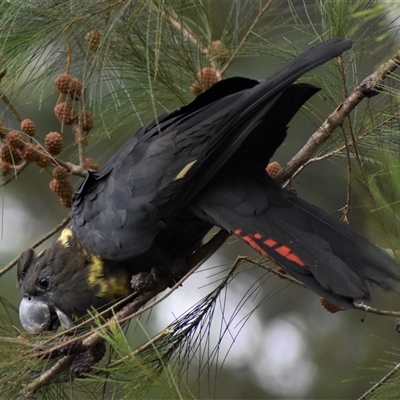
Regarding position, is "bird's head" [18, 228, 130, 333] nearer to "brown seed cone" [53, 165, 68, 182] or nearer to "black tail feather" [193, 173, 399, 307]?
"brown seed cone" [53, 165, 68, 182]

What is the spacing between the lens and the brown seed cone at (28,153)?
5.37ft

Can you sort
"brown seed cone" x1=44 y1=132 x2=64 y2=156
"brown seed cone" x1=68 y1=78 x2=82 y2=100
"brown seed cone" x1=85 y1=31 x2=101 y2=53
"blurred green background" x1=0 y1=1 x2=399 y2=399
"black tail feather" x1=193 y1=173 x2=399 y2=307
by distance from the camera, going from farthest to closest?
"blurred green background" x1=0 y1=1 x2=399 y2=399
"brown seed cone" x1=44 y1=132 x2=64 y2=156
"brown seed cone" x1=68 y1=78 x2=82 y2=100
"brown seed cone" x1=85 y1=31 x2=101 y2=53
"black tail feather" x1=193 y1=173 x2=399 y2=307

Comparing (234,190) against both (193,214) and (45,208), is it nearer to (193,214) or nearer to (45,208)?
(193,214)

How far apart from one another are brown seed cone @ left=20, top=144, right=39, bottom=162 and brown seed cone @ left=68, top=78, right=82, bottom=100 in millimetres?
152

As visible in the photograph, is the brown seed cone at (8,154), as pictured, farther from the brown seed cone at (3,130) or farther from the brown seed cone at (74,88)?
the brown seed cone at (74,88)

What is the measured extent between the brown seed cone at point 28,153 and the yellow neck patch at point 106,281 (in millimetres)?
285

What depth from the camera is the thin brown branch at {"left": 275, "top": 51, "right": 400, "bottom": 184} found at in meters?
1.25

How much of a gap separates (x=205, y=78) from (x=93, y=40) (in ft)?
1.25

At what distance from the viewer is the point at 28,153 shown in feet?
5.37

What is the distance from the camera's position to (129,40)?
4.86 ft

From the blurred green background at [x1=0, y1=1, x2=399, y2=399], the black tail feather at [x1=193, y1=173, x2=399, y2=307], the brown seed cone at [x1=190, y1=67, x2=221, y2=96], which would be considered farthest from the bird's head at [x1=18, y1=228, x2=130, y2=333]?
the blurred green background at [x1=0, y1=1, x2=399, y2=399]

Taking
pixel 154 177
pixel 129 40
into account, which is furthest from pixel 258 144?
pixel 129 40

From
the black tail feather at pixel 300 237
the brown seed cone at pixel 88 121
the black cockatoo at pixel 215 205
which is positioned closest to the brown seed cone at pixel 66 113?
the brown seed cone at pixel 88 121

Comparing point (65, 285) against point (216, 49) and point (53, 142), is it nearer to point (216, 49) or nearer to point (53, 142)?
point (53, 142)
